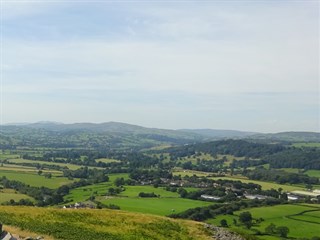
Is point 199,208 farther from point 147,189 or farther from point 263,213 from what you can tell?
point 147,189

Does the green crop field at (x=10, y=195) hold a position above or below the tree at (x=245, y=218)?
below

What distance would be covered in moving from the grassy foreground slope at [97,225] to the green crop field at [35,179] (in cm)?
9098

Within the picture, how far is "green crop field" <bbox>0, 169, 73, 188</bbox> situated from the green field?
67.7m

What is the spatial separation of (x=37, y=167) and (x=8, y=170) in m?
24.1

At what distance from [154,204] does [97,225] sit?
63.3m

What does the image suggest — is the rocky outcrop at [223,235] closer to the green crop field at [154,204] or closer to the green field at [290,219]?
the green field at [290,219]

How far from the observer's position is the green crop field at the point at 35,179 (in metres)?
143

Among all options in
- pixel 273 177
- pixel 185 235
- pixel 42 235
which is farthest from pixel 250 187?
pixel 42 235

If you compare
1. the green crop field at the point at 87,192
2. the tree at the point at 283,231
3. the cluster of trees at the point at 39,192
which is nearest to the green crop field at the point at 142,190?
the green crop field at the point at 87,192

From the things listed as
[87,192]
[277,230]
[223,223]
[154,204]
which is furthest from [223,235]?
[87,192]

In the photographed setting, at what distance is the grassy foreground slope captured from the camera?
146 feet

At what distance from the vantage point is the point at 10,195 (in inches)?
4648

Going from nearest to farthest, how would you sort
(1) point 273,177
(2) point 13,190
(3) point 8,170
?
(2) point 13,190 → (3) point 8,170 → (1) point 273,177

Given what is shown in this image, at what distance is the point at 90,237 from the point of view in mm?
43531
